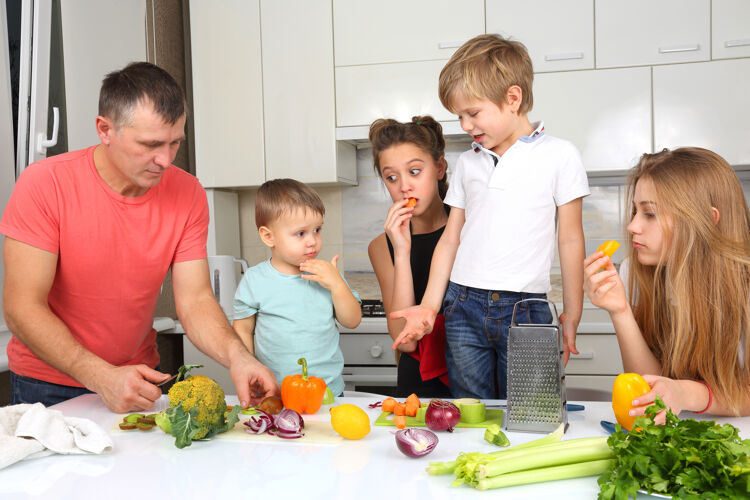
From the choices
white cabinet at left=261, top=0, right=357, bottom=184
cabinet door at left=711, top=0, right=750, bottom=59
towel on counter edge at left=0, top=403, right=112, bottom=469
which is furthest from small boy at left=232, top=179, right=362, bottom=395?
cabinet door at left=711, top=0, right=750, bottom=59

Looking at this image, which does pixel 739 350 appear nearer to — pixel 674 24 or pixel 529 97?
pixel 529 97

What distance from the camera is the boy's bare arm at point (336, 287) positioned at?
1.65 m

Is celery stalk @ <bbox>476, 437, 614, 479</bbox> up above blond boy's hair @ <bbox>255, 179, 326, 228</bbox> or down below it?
below

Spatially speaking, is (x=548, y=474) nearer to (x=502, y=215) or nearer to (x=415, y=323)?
(x=415, y=323)

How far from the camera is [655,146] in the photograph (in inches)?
116

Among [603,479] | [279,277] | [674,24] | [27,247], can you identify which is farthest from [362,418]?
[674,24]

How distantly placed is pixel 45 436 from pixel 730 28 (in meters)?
3.04

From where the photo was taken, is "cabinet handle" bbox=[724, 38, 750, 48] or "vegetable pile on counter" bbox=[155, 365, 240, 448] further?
"cabinet handle" bbox=[724, 38, 750, 48]

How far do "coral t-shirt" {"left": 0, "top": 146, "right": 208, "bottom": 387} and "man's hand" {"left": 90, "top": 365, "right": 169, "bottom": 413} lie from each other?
1.25 feet

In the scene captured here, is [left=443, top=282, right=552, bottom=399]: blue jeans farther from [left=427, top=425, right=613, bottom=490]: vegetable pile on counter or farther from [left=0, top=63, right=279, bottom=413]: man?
[left=427, top=425, right=613, bottom=490]: vegetable pile on counter

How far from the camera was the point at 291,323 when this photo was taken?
Result: 5.55 feet

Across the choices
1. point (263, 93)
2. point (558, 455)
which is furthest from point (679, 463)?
point (263, 93)

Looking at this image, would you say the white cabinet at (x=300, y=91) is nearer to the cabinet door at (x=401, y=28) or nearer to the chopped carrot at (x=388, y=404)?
the cabinet door at (x=401, y=28)

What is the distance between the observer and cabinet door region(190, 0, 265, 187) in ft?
10.7
